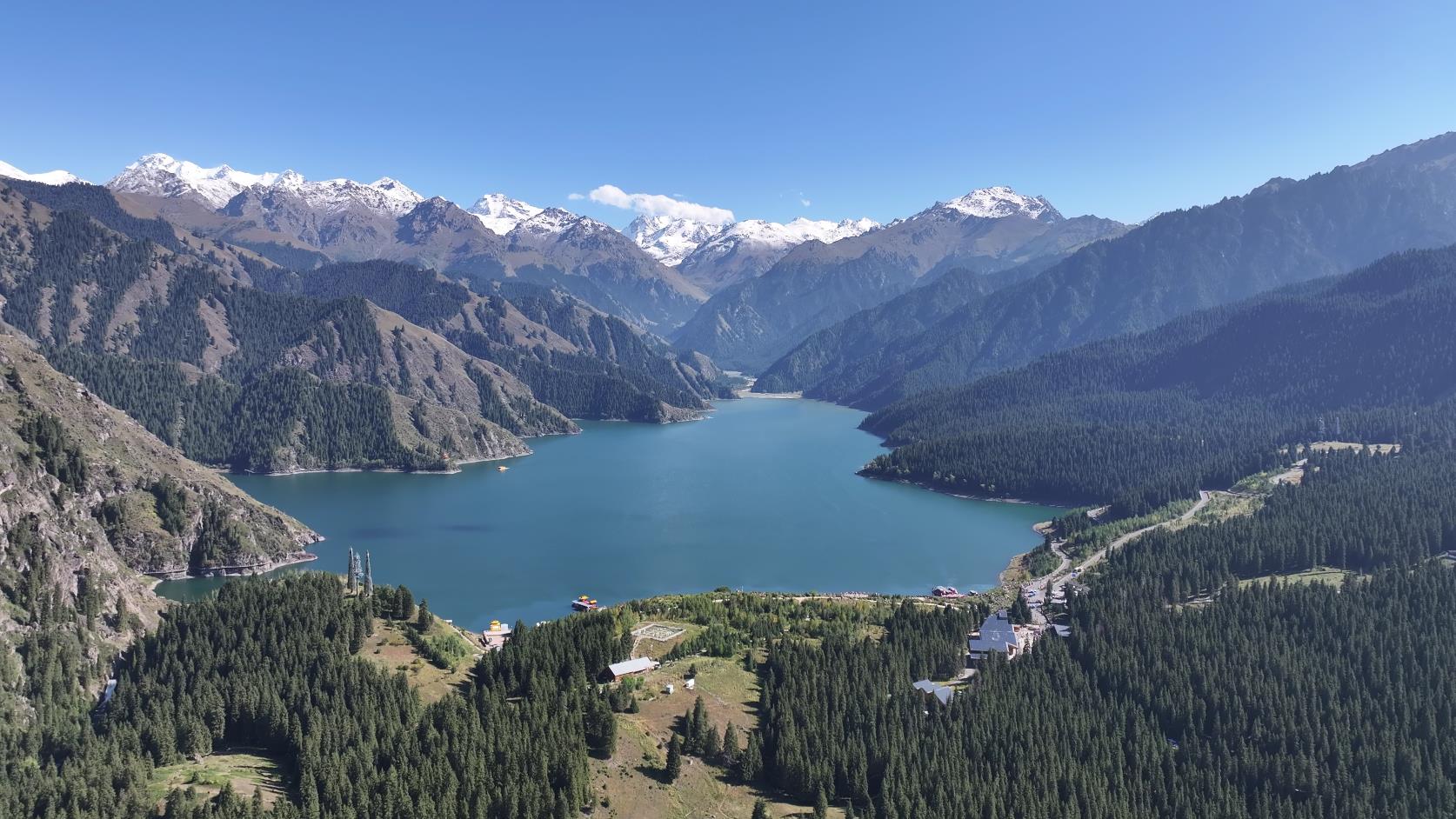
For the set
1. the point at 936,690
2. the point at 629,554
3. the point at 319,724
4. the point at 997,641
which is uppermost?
the point at 319,724

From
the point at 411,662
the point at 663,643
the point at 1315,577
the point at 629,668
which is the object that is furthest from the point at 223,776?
the point at 1315,577

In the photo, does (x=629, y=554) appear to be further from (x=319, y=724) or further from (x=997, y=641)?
(x=319, y=724)

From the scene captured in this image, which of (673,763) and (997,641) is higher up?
(997,641)

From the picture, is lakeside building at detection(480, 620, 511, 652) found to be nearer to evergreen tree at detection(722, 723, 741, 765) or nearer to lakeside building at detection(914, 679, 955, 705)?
evergreen tree at detection(722, 723, 741, 765)

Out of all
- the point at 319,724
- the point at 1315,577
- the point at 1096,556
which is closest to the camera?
the point at 319,724

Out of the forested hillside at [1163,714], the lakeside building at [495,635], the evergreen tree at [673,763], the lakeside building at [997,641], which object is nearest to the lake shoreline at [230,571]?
the lakeside building at [495,635]

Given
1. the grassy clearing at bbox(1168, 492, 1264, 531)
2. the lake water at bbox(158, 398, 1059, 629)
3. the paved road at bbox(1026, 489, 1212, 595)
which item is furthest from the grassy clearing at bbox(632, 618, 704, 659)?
the grassy clearing at bbox(1168, 492, 1264, 531)

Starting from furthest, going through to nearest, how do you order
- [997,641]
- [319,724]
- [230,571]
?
[230,571] → [997,641] → [319,724]

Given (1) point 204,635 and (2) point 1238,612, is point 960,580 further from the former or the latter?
(1) point 204,635
